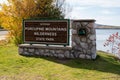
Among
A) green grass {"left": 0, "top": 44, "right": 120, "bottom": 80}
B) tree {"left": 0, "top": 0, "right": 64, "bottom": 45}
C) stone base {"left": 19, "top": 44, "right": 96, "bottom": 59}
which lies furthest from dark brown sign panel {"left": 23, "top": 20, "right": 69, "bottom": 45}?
tree {"left": 0, "top": 0, "right": 64, "bottom": 45}

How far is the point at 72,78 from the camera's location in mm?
8836

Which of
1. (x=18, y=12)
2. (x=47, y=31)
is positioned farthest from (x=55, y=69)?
(x=18, y=12)

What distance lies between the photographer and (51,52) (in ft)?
40.1

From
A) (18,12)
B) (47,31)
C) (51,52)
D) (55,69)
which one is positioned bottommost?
(55,69)

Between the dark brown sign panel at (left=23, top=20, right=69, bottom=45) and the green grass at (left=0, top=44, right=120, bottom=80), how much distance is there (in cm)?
88

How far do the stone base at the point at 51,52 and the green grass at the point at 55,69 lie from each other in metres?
0.28

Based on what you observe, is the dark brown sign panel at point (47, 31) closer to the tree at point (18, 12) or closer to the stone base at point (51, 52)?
the stone base at point (51, 52)

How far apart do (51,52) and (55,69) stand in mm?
2162

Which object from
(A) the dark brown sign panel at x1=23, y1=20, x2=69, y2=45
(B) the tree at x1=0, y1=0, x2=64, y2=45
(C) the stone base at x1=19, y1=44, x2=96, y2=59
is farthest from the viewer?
(B) the tree at x1=0, y1=0, x2=64, y2=45

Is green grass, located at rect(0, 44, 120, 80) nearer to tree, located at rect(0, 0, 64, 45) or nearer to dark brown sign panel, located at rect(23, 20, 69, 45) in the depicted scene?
dark brown sign panel, located at rect(23, 20, 69, 45)

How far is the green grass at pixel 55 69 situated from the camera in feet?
29.6

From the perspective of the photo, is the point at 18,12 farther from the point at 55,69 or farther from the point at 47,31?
the point at 55,69

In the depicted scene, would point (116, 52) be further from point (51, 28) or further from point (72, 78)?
point (72, 78)

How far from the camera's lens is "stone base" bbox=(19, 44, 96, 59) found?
11.7m
